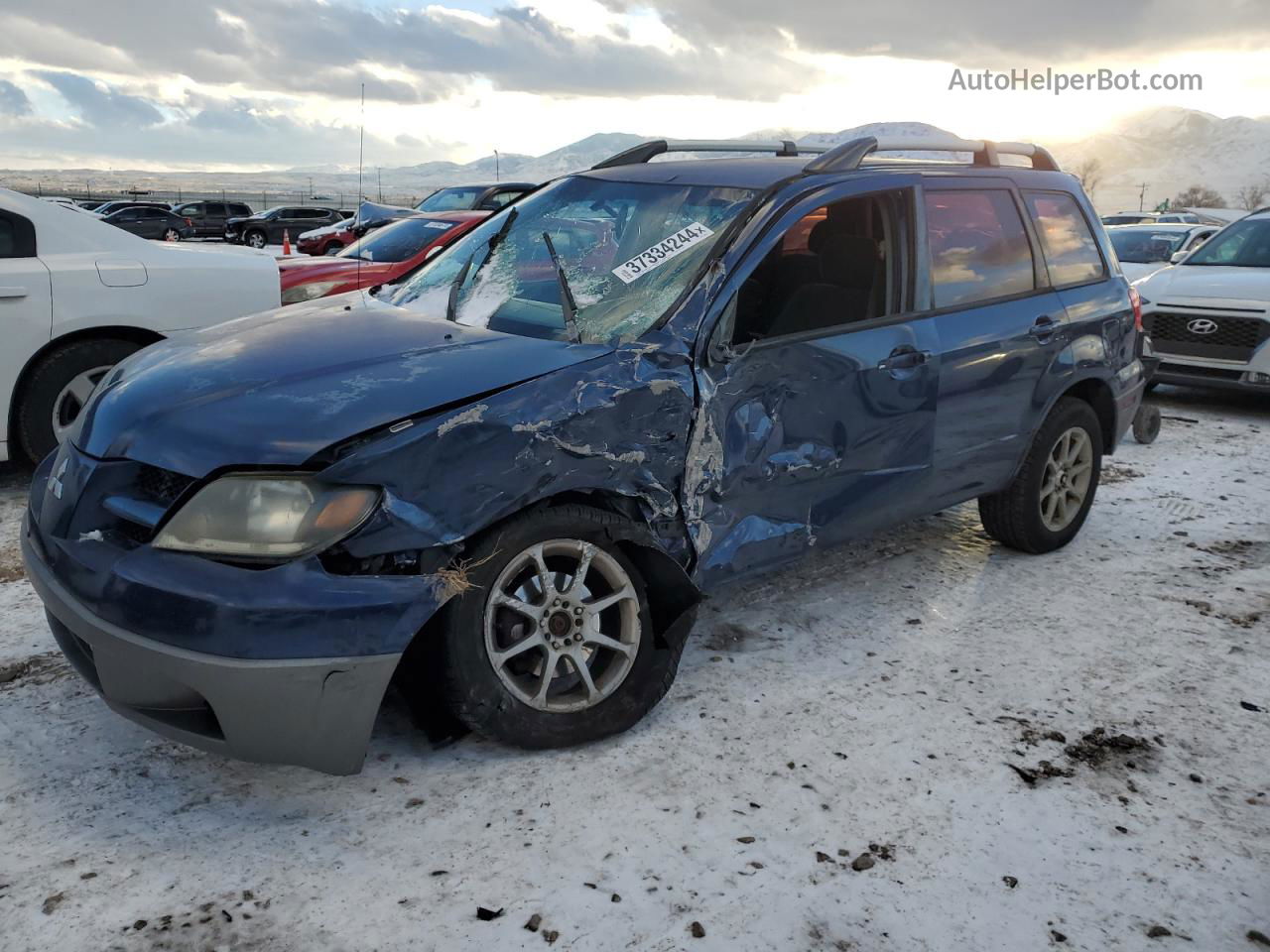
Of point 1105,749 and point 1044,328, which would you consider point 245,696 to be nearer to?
point 1105,749

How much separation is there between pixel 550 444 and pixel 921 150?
2250 millimetres

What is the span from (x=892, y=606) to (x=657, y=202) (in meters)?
1.85

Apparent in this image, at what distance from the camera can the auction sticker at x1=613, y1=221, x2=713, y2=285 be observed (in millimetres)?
3328

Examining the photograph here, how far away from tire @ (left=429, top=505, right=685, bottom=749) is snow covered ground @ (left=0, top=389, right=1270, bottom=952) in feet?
0.44

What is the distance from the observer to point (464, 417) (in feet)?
8.63

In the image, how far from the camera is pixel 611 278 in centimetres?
333

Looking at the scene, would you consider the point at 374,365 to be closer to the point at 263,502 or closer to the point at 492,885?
the point at 263,502

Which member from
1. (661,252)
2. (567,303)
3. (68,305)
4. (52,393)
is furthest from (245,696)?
(68,305)

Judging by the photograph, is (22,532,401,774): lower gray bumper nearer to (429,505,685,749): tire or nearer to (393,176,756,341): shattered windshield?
(429,505,685,749): tire

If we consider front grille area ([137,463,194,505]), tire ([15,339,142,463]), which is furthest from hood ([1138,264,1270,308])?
front grille area ([137,463,194,505])

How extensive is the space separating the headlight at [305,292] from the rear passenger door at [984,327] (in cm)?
448

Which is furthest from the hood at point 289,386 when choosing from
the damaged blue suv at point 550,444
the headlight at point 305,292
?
the headlight at point 305,292

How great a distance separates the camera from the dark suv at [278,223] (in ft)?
120

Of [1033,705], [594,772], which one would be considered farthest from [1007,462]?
[594,772]
